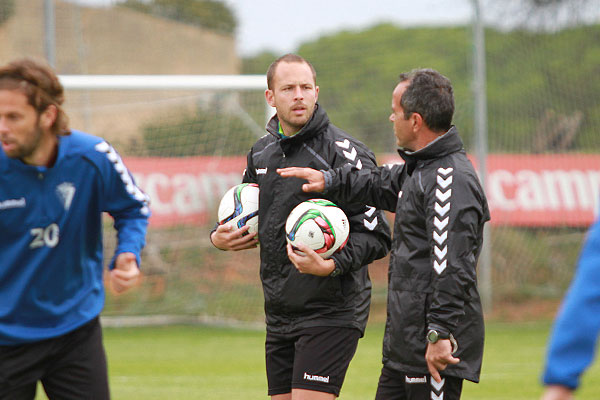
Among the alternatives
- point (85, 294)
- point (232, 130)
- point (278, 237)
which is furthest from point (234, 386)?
point (232, 130)

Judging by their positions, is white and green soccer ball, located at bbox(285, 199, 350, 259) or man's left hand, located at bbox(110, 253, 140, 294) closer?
man's left hand, located at bbox(110, 253, 140, 294)

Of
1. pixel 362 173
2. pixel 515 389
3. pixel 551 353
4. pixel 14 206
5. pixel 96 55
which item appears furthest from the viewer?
pixel 96 55

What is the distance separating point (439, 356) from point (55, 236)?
1.83 m

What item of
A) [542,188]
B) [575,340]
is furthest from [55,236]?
[542,188]

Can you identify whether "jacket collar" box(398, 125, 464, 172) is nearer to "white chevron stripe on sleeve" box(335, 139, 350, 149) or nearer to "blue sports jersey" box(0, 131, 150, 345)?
"white chevron stripe on sleeve" box(335, 139, 350, 149)

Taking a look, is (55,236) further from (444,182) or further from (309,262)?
(444,182)

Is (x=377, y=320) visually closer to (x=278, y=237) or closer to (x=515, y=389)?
(x=515, y=389)

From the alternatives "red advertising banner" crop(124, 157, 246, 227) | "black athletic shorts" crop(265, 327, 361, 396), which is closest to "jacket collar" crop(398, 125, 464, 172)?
"black athletic shorts" crop(265, 327, 361, 396)

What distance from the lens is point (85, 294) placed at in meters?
3.98

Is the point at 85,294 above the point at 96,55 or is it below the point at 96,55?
below

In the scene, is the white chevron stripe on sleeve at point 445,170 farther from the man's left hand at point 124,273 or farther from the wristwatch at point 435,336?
the man's left hand at point 124,273

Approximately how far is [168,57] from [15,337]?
11929 mm

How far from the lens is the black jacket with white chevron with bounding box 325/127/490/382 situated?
3977 mm

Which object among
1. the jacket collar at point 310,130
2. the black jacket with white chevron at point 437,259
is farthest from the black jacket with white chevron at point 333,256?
the black jacket with white chevron at point 437,259
